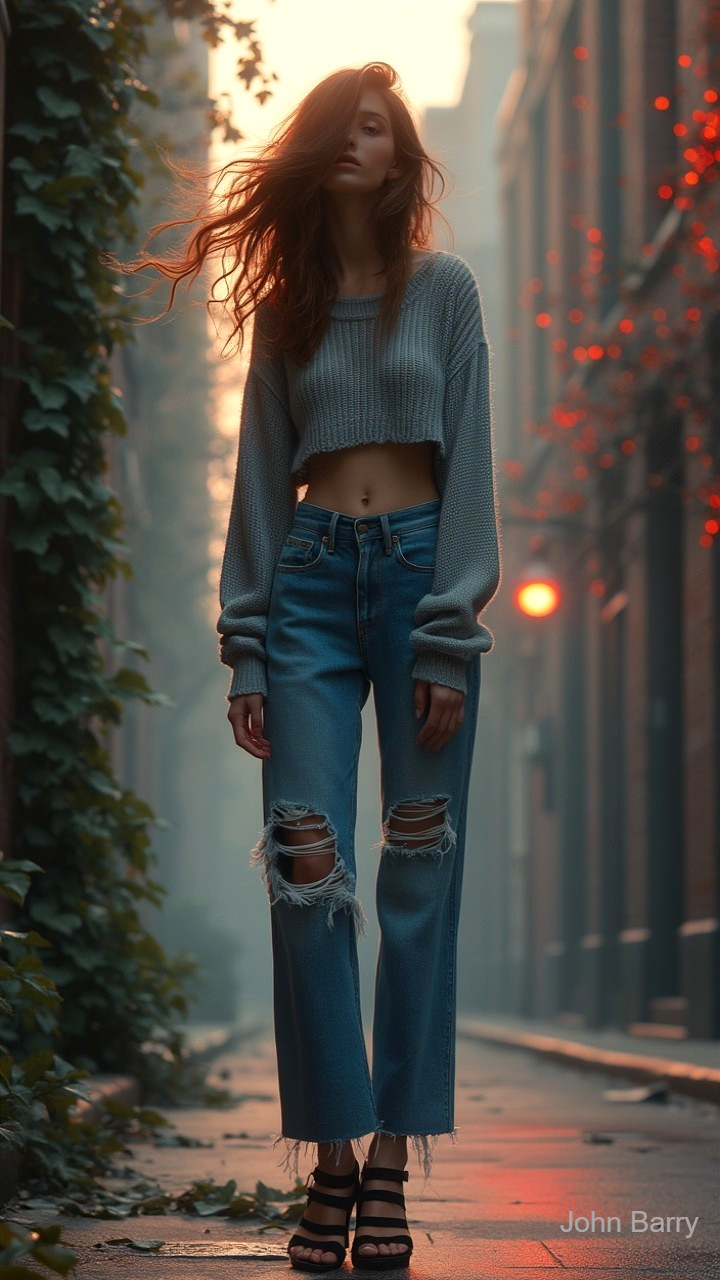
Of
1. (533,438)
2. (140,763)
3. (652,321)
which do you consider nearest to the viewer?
(652,321)

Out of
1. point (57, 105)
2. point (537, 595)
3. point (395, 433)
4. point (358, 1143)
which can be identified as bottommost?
point (358, 1143)

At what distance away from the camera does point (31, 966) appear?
378cm

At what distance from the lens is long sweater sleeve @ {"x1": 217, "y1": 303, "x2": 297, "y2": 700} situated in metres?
3.40

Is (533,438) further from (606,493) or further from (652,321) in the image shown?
(652,321)

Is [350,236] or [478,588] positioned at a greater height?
[350,236]

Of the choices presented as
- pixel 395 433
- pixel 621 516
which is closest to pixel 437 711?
pixel 395 433

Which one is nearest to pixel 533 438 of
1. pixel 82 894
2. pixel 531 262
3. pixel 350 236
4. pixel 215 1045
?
pixel 531 262

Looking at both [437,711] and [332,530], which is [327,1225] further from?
[332,530]

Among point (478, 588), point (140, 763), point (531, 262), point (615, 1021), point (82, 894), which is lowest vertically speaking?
point (615, 1021)

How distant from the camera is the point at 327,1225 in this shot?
3.16 meters

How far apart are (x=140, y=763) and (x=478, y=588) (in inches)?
700

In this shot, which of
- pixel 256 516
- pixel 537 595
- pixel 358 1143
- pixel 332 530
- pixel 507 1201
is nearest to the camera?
pixel 358 1143

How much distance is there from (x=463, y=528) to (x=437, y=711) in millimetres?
349

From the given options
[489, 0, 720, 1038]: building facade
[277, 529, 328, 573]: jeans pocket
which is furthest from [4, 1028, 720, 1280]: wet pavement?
[489, 0, 720, 1038]: building facade
